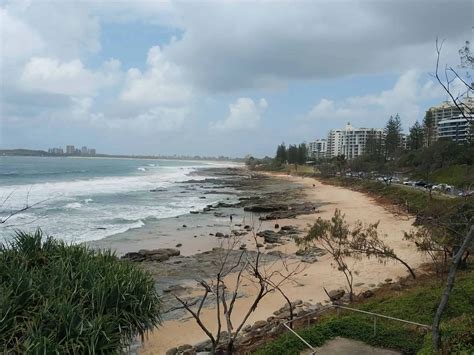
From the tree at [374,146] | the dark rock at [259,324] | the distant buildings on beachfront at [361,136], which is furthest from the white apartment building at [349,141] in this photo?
the dark rock at [259,324]

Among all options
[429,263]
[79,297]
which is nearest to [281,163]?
[429,263]

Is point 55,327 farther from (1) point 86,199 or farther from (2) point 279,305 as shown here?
(1) point 86,199

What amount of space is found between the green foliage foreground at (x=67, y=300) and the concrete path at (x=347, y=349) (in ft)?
11.4

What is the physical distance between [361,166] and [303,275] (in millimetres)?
66584

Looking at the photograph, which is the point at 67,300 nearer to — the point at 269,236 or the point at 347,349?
the point at 347,349

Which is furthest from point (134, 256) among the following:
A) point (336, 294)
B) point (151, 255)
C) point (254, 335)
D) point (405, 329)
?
point (405, 329)

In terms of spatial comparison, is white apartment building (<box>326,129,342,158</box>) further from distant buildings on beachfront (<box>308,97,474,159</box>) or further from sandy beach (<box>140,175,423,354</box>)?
sandy beach (<box>140,175,423,354</box>)

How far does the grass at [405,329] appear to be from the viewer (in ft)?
24.6

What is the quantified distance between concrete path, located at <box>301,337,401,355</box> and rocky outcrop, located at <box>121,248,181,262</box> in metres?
15.3

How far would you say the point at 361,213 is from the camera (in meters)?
38.3

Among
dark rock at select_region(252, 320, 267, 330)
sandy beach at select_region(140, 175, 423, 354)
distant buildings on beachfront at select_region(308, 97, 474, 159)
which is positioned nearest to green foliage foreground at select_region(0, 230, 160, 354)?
sandy beach at select_region(140, 175, 423, 354)

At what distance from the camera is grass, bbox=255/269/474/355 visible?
296 inches

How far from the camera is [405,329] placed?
9.14 m

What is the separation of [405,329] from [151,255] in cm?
1639
